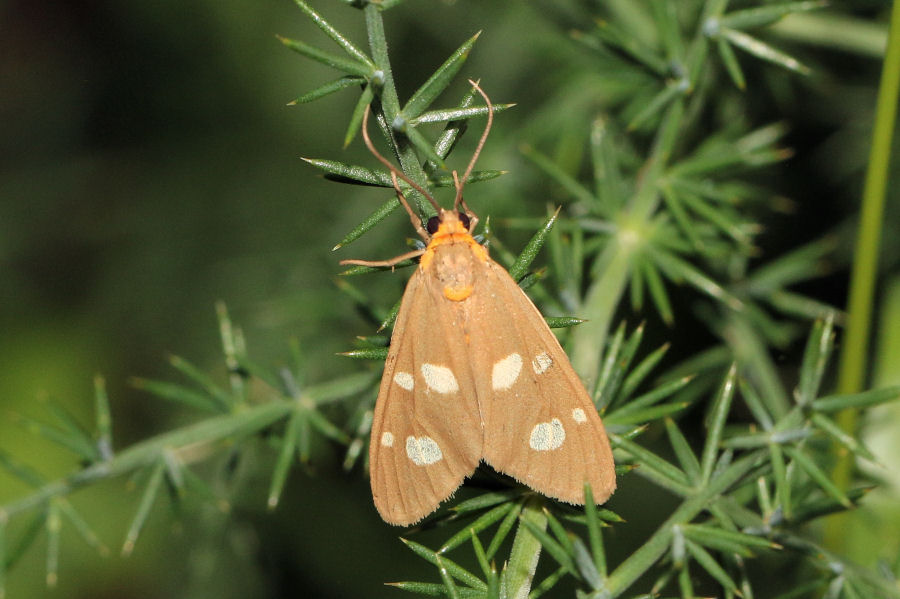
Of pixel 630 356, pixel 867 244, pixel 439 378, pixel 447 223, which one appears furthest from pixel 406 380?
pixel 867 244

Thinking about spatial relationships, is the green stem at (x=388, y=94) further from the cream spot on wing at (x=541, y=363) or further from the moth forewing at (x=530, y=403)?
the cream spot on wing at (x=541, y=363)

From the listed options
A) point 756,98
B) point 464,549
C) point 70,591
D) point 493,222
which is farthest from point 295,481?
point 756,98

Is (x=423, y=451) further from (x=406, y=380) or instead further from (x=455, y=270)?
(x=455, y=270)

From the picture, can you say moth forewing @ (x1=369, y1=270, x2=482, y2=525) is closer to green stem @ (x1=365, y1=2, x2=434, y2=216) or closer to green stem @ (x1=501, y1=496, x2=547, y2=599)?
green stem @ (x1=501, y1=496, x2=547, y2=599)

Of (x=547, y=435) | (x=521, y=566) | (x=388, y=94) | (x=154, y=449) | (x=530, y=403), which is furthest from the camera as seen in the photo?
(x=154, y=449)

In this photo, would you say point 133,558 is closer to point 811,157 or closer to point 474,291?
point 474,291

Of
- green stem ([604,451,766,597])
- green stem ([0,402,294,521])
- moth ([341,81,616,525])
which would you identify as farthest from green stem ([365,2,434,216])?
green stem ([0,402,294,521])
